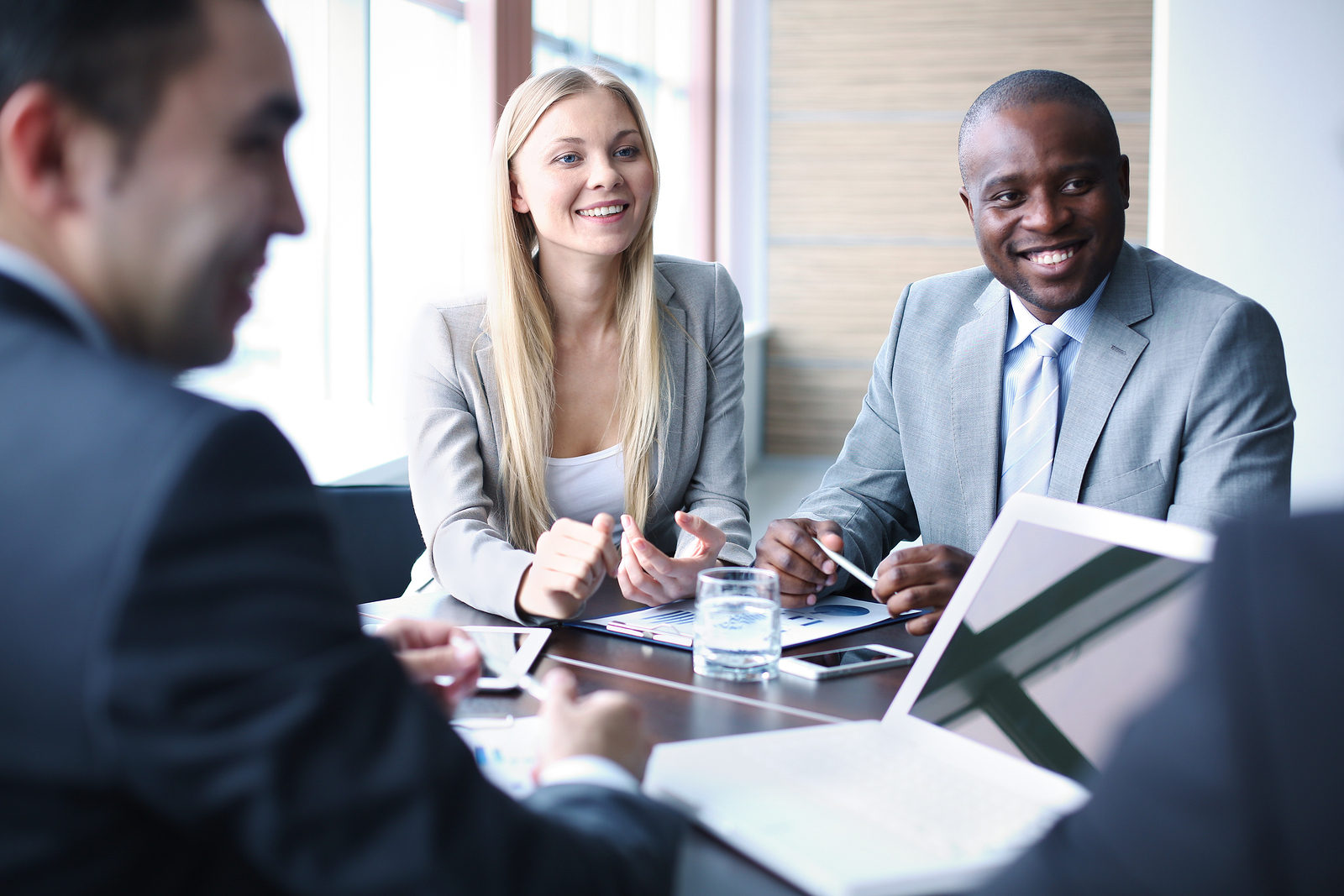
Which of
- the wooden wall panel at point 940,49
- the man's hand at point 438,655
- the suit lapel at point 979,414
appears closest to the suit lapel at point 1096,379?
the suit lapel at point 979,414

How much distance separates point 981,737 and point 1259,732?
55 cm

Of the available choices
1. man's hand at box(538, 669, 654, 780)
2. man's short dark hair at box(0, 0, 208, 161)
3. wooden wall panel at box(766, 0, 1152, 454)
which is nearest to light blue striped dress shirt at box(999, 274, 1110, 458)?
man's hand at box(538, 669, 654, 780)

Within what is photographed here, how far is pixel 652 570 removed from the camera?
1506 millimetres

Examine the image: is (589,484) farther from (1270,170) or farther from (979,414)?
(1270,170)

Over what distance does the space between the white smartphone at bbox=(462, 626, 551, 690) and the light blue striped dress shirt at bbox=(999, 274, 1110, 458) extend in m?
0.89

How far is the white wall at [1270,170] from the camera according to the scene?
125 inches

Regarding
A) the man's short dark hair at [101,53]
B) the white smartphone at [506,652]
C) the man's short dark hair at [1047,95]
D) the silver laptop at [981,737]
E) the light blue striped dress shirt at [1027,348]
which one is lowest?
the white smartphone at [506,652]

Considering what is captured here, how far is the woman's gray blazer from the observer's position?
166 cm

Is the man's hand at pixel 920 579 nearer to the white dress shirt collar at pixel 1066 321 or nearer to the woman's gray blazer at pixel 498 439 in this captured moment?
the woman's gray blazer at pixel 498 439

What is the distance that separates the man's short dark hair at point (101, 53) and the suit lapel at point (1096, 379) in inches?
56.0

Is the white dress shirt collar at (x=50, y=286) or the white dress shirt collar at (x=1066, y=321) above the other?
the white dress shirt collar at (x=1066, y=321)

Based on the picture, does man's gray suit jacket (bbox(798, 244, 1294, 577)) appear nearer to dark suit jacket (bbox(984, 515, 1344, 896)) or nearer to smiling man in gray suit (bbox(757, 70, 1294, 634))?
smiling man in gray suit (bbox(757, 70, 1294, 634))

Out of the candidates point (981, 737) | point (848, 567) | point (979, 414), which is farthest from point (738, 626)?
point (979, 414)

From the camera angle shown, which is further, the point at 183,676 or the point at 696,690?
the point at 696,690
